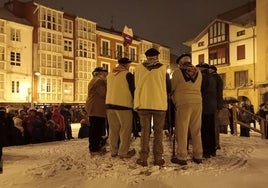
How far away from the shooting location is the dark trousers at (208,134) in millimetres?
7633

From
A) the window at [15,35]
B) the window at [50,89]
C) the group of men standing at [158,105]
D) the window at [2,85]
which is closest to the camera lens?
the group of men standing at [158,105]

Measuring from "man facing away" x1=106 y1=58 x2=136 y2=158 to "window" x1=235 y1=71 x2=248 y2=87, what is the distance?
35538 millimetres

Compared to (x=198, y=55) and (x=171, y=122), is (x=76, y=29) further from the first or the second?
(x=171, y=122)

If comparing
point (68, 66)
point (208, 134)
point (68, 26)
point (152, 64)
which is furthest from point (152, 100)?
point (68, 26)

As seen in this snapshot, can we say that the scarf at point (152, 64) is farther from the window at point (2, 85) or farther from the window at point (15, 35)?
the window at point (15, 35)

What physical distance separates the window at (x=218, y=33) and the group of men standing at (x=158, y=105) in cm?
3738

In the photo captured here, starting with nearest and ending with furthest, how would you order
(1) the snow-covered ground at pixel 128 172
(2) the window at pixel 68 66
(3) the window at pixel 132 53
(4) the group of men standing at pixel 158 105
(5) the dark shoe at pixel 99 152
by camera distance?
(1) the snow-covered ground at pixel 128 172
(4) the group of men standing at pixel 158 105
(5) the dark shoe at pixel 99 152
(2) the window at pixel 68 66
(3) the window at pixel 132 53

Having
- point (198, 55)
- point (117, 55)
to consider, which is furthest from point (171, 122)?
point (117, 55)

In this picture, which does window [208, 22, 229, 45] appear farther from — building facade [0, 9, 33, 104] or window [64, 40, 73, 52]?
building facade [0, 9, 33, 104]

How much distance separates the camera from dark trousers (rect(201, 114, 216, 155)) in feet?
25.0

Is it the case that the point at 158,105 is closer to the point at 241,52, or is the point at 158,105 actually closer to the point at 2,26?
the point at 2,26

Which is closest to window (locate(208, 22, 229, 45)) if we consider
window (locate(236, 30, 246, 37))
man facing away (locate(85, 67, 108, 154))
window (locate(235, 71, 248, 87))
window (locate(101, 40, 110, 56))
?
window (locate(236, 30, 246, 37))

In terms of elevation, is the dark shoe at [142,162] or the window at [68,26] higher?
the window at [68,26]

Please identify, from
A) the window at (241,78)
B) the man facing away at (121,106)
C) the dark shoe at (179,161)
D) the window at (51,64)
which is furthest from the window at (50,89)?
the dark shoe at (179,161)
